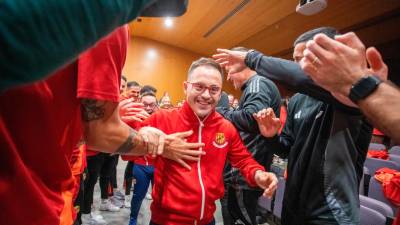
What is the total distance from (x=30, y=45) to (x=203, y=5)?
919 centimetres

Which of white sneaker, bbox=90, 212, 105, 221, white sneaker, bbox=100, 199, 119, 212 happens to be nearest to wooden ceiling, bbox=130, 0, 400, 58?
white sneaker, bbox=100, 199, 119, 212

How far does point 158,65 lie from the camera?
1411 centimetres

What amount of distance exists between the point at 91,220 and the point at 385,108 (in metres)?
3.52

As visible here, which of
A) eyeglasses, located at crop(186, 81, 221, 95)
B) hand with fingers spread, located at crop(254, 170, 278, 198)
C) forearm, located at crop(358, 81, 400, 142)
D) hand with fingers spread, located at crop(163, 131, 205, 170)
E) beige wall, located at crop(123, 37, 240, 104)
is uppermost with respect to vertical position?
beige wall, located at crop(123, 37, 240, 104)

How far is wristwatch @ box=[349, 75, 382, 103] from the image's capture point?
91 centimetres

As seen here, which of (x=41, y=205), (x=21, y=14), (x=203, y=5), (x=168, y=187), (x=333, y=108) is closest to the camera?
(x=21, y=14)

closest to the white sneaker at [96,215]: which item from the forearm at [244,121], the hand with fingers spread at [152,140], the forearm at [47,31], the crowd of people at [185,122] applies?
the crowd of people at [185,122]

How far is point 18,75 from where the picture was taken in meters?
0.35

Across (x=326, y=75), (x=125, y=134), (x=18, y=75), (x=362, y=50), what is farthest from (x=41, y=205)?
(x=362, y=50)

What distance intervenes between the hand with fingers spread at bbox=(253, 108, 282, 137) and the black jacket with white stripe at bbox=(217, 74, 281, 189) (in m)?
0.46

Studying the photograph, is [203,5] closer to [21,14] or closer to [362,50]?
[362,50]

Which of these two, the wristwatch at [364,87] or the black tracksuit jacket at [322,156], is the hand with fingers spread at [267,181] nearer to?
the black tracksuit jacket at [322,156]

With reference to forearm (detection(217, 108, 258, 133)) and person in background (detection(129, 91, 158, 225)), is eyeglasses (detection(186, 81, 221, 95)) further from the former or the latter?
person in background (detection(129, 91, 158, 225))

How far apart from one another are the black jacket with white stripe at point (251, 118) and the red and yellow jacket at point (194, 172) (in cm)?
57
